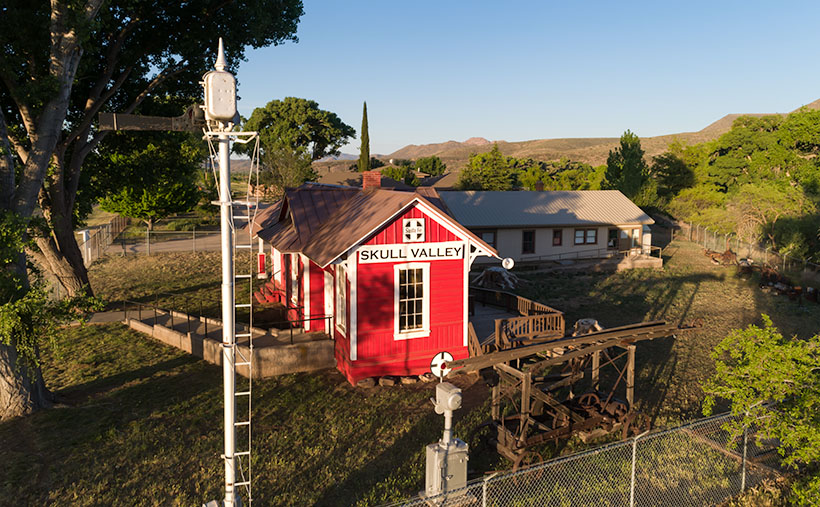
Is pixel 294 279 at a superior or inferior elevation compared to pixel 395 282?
inferior

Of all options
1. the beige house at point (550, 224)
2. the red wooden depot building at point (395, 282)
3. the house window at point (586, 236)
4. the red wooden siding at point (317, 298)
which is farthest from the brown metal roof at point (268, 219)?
the house window at point (586, 236)

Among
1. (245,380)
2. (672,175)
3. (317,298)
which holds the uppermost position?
(672,175)

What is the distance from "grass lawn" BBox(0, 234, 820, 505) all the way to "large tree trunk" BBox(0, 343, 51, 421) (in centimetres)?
34

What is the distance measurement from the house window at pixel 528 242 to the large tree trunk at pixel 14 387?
96.7ft

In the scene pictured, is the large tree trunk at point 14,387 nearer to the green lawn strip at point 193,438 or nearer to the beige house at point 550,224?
the green lawn strip at point 193,438

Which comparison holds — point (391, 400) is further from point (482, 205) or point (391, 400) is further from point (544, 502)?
point (482, 205)

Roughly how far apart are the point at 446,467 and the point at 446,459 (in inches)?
5.6

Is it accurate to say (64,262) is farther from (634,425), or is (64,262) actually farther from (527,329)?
(634,425)

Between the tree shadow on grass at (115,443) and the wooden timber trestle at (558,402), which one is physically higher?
the wooden timber trestle at (558,402)

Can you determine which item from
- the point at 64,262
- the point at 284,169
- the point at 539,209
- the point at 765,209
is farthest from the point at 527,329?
the point at 284,169

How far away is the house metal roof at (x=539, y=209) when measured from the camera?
36688 mm

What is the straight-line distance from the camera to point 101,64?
66.7 ft

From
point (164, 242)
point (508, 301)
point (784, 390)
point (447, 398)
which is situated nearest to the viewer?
point (784, 390)

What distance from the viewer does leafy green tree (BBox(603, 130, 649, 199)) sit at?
185 feet
